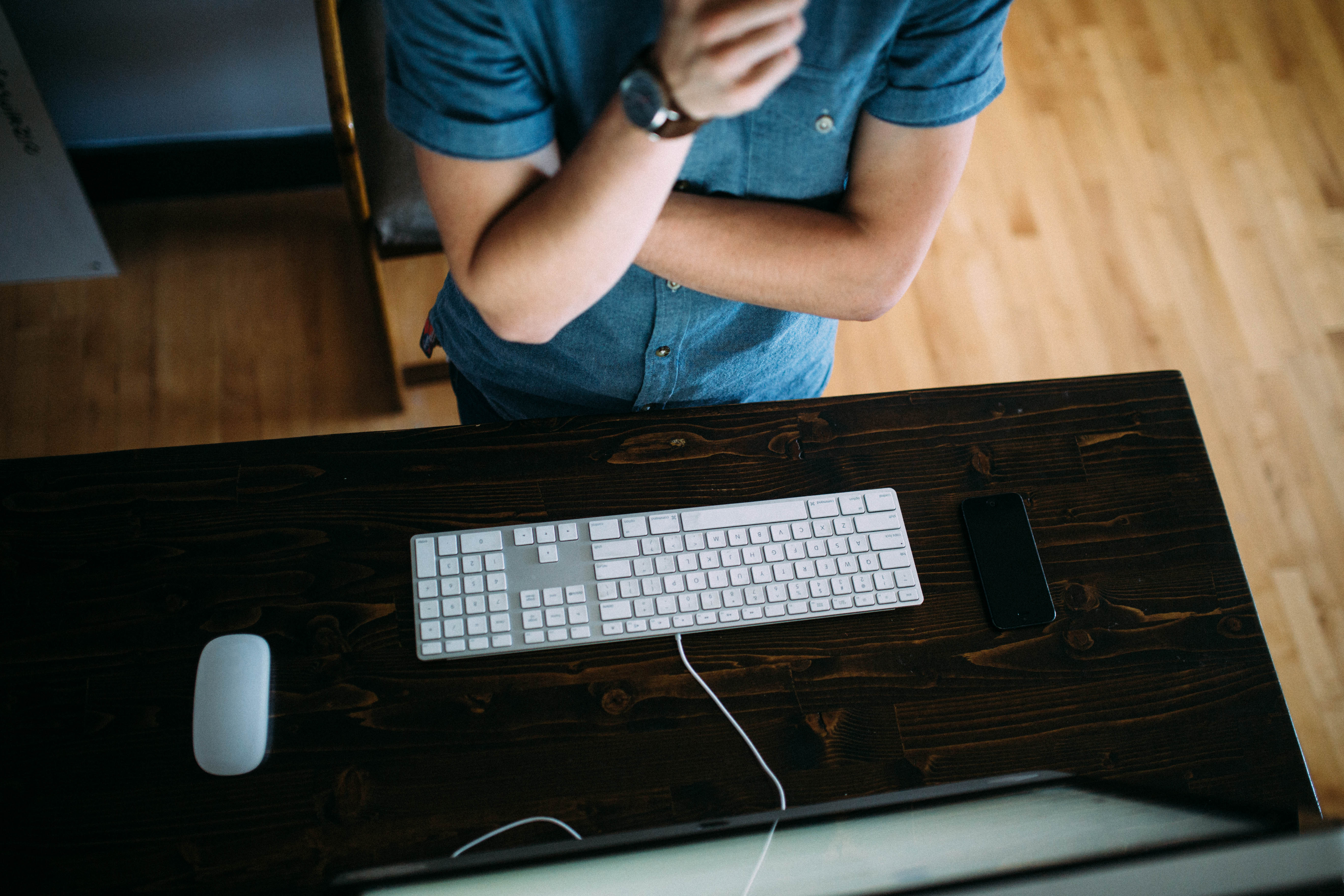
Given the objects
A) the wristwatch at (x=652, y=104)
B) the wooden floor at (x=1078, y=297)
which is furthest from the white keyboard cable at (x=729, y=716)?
the wooden floor at (x=1078, y=297)

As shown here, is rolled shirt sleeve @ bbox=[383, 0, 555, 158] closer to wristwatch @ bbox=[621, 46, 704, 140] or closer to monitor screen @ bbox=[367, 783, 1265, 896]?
wristwatch @ bbox=[621, 46, 704, 140]

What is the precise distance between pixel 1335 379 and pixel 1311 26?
1107mm

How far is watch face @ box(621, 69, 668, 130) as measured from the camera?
0.61m

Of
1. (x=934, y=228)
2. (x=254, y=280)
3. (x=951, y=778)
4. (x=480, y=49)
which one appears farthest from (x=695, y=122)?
(x=254, y=280)

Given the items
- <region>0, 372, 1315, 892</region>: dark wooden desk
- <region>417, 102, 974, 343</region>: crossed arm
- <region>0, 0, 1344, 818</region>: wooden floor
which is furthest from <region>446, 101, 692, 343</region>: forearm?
<region>0, 0, 1344, 818</region>: wooden floor

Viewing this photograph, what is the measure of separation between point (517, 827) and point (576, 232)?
0.50 metres

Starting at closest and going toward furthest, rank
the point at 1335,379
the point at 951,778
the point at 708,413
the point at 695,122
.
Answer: the point at 695,122 < the point at 951,778 < the point at 708,413 < the point at 1335,379

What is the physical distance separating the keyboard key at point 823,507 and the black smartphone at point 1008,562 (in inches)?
5.5

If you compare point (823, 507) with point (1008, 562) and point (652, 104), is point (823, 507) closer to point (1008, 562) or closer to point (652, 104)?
point (1008, 562)

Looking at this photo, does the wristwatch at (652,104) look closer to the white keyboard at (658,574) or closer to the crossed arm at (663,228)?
the crossed arm at (663,228)

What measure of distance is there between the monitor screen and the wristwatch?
49cm

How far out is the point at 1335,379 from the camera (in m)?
2.11

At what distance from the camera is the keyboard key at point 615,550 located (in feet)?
2.77

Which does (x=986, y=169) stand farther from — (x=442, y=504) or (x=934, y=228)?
(x=442, y=504)
